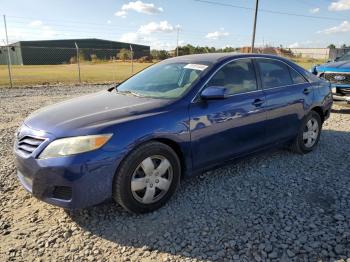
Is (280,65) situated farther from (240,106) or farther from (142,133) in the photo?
(142,133)

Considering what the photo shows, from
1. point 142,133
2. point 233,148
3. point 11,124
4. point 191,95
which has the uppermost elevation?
point 191,95

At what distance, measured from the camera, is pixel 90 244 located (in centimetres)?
305

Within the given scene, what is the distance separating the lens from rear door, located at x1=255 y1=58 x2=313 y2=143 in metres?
4.60

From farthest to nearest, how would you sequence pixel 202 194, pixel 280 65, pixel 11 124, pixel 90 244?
pixel 11 124 → pixel 280 65 → pixel 202 194 → pixel 90 244

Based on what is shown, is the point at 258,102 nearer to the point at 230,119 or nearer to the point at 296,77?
the point at 230,119

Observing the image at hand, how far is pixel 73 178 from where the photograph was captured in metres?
2.98

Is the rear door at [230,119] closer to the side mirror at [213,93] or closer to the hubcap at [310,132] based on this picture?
the side mirror at [213,93]

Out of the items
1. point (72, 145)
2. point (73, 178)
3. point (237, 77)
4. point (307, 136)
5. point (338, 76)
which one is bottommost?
point (307, 136)

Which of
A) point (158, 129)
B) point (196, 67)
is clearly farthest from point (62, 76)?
point (158, 129)

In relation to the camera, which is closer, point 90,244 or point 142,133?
point 90,244

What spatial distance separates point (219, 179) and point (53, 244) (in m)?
2.16

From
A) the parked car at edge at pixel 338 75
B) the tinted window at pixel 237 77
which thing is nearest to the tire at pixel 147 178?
the tinted window at pixel 237 77

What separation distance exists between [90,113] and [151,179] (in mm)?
916

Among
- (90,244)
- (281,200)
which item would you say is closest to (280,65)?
(281,200)
